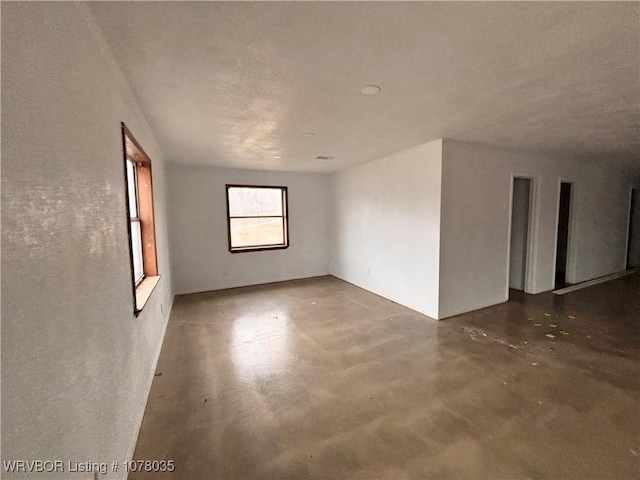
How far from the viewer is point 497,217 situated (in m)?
3.98

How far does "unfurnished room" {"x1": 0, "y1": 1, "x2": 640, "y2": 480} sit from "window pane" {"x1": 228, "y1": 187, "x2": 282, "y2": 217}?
120 cm

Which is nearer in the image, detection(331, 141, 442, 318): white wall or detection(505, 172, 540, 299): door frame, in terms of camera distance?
detection(331, 141, 442, 318): white wall

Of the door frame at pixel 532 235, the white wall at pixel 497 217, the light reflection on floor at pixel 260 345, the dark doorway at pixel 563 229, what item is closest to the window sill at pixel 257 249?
the light reflection on floor at pixel 260 345

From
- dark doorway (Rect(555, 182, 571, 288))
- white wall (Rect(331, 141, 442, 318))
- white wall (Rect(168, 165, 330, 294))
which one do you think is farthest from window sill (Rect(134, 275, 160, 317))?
dark doorway (Rect(555, 182, 571, 288))

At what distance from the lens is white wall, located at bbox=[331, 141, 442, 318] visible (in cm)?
366

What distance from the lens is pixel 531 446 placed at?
5.47 ft

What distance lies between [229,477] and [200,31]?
2.43 metres

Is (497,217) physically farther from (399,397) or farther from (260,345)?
(260,345)

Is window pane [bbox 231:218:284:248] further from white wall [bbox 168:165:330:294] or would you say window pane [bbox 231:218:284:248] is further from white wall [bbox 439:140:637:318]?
white wall [bbox 439:140:637:318]

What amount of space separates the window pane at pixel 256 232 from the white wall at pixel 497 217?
3575mm

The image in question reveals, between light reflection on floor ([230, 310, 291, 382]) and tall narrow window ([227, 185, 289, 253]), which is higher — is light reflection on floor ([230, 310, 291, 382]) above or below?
below

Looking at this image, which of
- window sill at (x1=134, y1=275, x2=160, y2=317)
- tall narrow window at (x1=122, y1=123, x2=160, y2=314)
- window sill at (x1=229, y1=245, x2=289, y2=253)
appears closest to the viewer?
window sill at (x1=134, y1=275, x2=160, y2=317)

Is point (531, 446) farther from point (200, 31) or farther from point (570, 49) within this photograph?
point (200, 31)

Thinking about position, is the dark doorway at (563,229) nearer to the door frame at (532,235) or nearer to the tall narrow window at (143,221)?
the door frame at (532,235)
